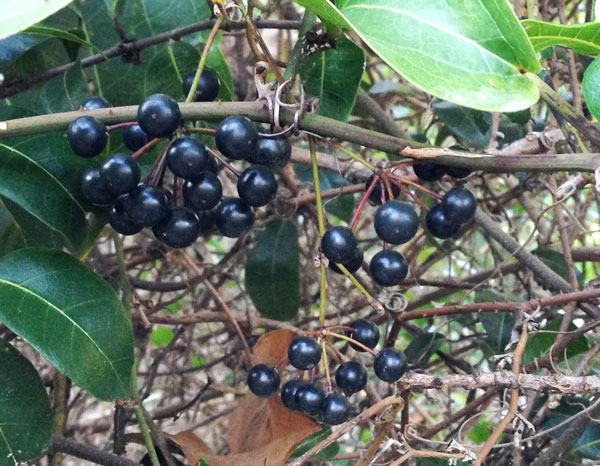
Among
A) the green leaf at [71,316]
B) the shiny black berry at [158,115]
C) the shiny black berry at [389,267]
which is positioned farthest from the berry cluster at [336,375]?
the shiny black berry at [158,115]

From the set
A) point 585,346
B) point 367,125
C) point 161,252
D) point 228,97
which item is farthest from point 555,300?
point 161,252

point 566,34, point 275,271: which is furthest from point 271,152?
point 275,271

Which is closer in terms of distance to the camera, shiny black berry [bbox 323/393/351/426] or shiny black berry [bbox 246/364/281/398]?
shiny black berry [bbox 323/393/351/426]

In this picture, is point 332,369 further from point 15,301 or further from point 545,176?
point 15,301

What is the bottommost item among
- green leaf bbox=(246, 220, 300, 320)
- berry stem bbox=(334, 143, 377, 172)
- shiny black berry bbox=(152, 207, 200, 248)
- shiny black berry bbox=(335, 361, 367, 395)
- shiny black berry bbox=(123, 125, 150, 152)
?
green leaf bbox=(246, 220, 300, 320)

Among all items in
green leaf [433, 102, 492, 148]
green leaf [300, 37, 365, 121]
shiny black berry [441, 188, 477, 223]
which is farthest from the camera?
green leaf [433, 102, 492, 148]

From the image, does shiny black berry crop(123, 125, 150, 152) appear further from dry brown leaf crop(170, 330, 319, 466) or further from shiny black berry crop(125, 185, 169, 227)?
dry brown leaf crop(170, 330, 319, 466)

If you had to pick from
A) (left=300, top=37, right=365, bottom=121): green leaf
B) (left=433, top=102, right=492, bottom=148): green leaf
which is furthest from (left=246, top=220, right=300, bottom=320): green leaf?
(left=300, top=37, right=365, bottom=121): green leaf
